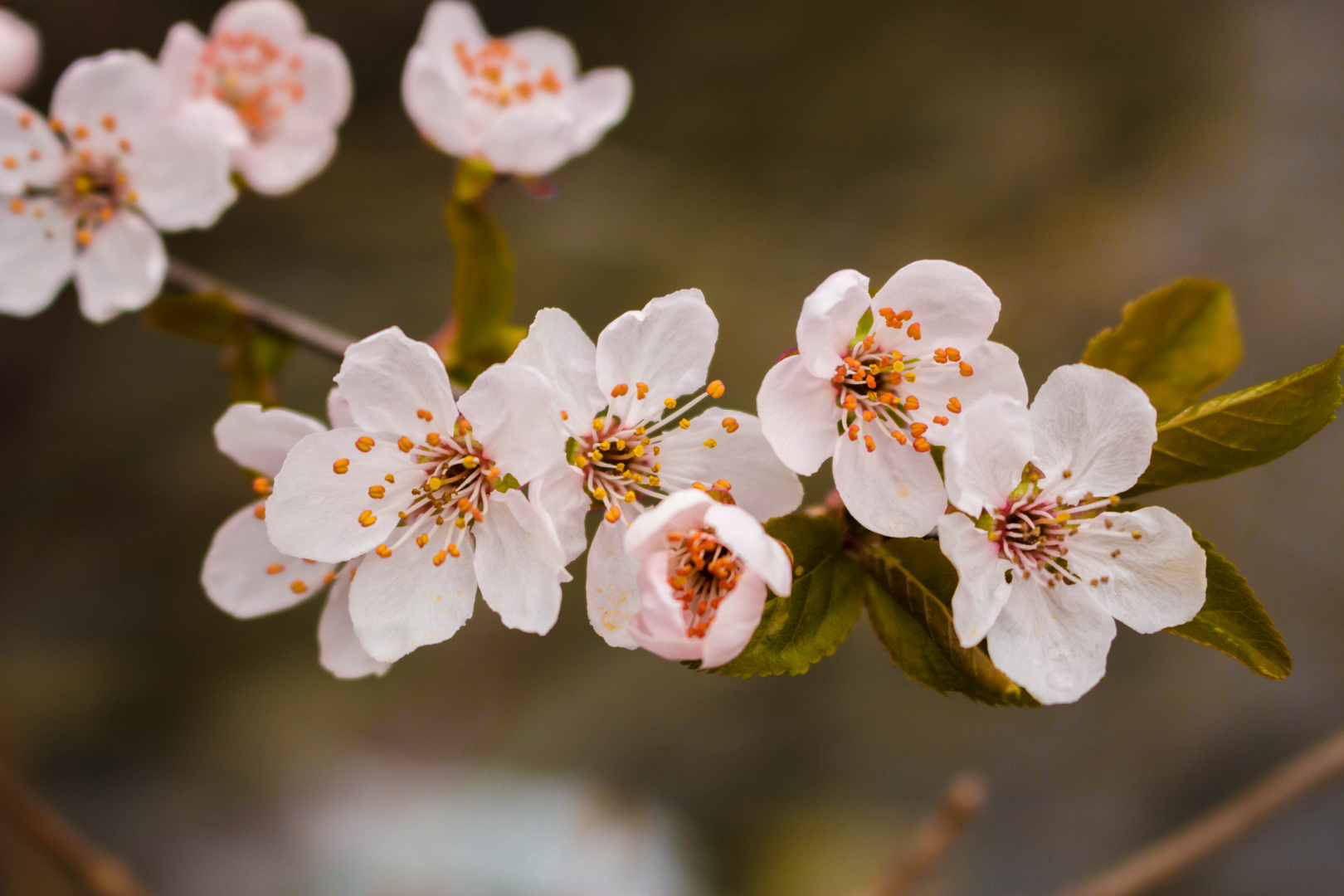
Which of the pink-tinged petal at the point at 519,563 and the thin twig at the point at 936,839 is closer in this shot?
the pink-tinged petal at the point at 519,563

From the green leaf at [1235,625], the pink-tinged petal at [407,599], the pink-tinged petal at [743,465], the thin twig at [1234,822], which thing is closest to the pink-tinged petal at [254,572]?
the pink-tinged petal at [407,599]

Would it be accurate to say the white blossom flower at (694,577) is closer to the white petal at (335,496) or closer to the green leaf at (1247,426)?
the white petal at (335,496)

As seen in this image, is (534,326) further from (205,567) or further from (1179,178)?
(1179,178)

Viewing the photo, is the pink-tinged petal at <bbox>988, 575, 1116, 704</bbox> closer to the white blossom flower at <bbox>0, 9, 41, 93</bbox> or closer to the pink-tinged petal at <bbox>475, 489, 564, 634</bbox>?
the pink-tinged petal at <bbox>475, 489, 564, 634</bbox>

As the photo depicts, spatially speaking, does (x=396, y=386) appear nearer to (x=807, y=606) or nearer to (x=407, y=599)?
(x=407, y=599)

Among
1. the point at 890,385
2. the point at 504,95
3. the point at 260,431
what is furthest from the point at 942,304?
the point at 504,95

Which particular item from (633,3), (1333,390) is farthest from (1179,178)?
(1333,390)
